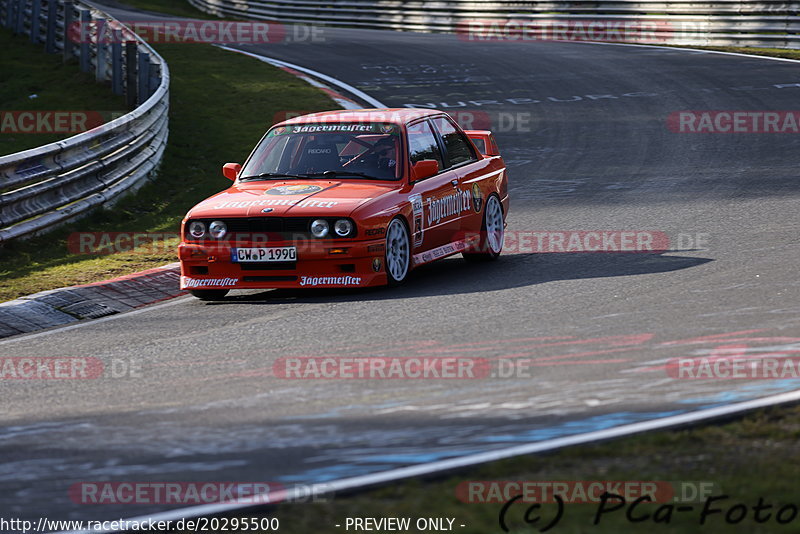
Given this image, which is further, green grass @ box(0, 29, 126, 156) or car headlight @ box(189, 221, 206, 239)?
green grass @ box(0, 29, 126, 156)

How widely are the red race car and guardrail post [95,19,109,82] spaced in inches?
451

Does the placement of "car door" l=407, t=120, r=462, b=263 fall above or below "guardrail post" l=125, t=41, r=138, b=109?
above

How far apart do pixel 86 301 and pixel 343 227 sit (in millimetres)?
2117

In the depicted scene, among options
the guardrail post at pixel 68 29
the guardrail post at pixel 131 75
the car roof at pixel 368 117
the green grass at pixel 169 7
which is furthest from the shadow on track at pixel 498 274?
the green grass at pixel 169 7

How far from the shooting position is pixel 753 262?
400 inches

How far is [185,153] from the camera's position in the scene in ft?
57.7

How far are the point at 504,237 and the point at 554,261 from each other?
70.3 inches

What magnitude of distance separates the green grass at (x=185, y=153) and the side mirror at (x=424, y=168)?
8.53 ft

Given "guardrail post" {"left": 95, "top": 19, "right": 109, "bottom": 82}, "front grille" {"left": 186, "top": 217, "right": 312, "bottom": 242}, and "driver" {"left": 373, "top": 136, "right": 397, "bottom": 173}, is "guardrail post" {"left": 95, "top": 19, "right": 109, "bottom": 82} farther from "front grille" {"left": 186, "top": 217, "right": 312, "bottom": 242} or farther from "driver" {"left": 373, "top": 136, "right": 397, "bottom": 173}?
"front grille" {"left": 186, "top": 217, "right": 312, "bottom": 242}

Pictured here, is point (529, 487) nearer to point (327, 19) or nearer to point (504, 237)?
point (504, 237)

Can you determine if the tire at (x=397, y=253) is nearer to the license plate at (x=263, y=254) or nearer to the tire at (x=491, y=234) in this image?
the license plate at (x=263, y=254)

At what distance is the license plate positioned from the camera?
10133mm

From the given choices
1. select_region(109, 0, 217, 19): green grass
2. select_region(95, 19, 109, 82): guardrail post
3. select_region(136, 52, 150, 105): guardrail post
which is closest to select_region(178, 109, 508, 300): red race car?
select_region(136, 52, 150, 105): guardrail post

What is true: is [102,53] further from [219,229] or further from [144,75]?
[219,229]
